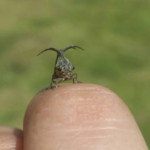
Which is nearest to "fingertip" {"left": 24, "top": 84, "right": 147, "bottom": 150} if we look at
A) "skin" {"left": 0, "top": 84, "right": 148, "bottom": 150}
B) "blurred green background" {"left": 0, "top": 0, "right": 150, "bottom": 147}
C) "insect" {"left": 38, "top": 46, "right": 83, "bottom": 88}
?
"skin" {"left": 0, "top": 84, "right": 148, "bottom": 150}

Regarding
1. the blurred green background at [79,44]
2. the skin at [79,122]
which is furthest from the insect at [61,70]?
the blurred green background at [79,44]

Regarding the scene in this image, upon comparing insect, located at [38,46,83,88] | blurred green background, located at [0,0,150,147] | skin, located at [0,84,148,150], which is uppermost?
blurred green background, located at [0,0,150,147]

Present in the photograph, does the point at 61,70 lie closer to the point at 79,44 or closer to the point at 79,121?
the point at 79,121

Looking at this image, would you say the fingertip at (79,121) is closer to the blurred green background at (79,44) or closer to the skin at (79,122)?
the skin at (79,122)

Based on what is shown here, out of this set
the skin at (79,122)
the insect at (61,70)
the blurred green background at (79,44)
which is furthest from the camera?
the blurred green background at (79,44)

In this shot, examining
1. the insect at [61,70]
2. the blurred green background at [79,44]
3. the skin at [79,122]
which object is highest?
the blurred green background at [79,44]

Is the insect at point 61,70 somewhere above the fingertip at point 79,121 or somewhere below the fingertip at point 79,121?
above

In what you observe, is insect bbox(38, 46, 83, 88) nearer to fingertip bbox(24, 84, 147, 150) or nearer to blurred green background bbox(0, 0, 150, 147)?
fingertip bbox(24, 84, 147, 150)
